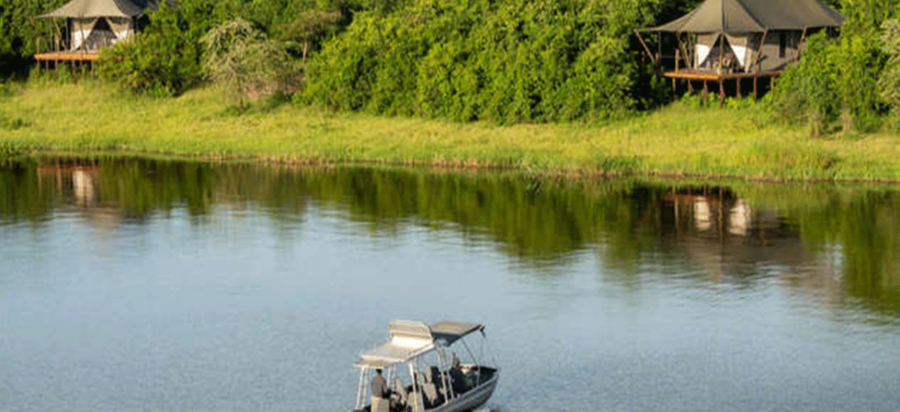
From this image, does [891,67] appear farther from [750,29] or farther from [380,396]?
[380,396]

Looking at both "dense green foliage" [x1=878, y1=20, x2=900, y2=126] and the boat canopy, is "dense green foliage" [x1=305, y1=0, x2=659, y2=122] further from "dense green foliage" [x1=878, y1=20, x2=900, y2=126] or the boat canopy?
the boat canopy

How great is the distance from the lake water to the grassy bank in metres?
2.17

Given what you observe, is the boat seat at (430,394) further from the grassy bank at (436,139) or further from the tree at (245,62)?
the tree at (245,62)

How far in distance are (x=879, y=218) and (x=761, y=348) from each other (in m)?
22.6

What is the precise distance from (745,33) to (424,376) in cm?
5645

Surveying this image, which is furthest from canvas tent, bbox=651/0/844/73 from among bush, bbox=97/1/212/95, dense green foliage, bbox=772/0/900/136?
bush, bbox=97/1/212/95

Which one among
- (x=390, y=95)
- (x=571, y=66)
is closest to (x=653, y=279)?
(x=571, y=66)

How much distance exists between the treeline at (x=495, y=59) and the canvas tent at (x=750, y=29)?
8.01ft

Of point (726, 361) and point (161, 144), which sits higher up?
point (161, 144)

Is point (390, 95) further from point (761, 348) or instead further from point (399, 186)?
point (761, 348)

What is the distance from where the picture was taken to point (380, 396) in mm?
35875

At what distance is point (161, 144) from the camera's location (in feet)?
298

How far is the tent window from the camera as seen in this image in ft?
294

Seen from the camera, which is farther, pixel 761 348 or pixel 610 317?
pixel 610 317
